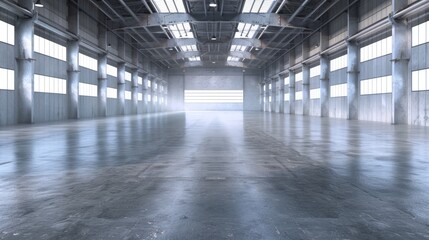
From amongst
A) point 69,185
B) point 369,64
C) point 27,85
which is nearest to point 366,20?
point 369,64

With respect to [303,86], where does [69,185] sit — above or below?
below

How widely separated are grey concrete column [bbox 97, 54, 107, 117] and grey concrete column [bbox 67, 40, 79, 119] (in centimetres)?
697

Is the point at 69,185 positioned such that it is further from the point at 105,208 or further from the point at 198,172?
the point at 198,172

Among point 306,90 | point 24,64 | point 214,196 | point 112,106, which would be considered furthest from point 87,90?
point 214,196

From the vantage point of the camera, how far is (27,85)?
24.7m

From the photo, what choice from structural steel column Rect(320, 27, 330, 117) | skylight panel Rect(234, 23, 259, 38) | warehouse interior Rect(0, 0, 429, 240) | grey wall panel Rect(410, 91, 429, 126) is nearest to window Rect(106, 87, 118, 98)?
warehouse interior Rect(0, 0, 429, 240)

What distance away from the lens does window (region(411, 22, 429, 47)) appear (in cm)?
2257

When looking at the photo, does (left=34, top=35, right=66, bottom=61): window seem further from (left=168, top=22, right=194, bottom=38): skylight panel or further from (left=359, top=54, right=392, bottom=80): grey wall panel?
(left=359, top=54, right=392, bottom=80): grey wall panel

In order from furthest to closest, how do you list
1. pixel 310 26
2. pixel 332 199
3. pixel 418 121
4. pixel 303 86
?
pixel 303 86
pixel 310 26
pixel 418 121
pixel 332 199

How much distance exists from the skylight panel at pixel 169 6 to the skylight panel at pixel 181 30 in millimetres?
5503

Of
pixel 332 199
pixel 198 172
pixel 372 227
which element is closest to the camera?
pixel 372 227

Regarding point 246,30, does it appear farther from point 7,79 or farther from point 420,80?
point 7,79

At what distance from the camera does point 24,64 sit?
964 inches

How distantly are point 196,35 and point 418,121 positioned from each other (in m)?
30.2
